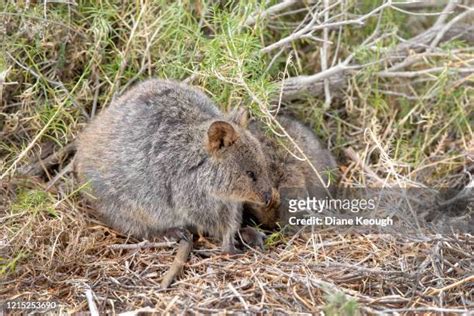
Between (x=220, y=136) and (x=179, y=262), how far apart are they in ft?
3.03

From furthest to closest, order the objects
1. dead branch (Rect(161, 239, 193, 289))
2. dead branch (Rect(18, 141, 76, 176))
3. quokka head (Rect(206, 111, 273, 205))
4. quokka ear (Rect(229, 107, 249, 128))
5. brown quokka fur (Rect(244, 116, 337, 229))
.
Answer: dead branch (Rect(18, 141, 76, 176))
brown quokka fur (Rect(244, 116, 337, 229))
quokka ear (Rect(229, 107, 249, 128))
quokka head (Rect(206, 111, 273, 205))
dead branch (Rect(161, 239, 193, 289))

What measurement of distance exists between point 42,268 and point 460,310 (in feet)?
8.92

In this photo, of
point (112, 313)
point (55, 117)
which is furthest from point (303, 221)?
point (55, 117)

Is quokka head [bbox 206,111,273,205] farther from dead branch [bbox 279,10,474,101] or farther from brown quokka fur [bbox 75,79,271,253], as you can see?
dead branch [bbox 279,10,474,101]

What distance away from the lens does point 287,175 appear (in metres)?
5.92

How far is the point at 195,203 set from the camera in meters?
5.50

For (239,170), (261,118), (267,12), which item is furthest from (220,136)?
(267,12)

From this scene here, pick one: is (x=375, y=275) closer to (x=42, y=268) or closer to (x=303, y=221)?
(x=303, y=221)

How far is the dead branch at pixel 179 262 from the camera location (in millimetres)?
5047

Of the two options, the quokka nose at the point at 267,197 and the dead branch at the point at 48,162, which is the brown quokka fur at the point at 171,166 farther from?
the dead branch at the point at 48,162

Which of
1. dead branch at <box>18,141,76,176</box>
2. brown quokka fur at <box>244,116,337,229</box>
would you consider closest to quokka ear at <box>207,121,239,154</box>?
brown quokka fur at <box>244,116,337,229</box>

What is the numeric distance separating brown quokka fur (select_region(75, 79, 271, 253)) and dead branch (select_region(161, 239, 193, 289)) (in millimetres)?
186

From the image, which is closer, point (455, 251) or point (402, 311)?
Result: point (402, 311)

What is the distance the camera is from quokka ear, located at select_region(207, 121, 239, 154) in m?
5.25
